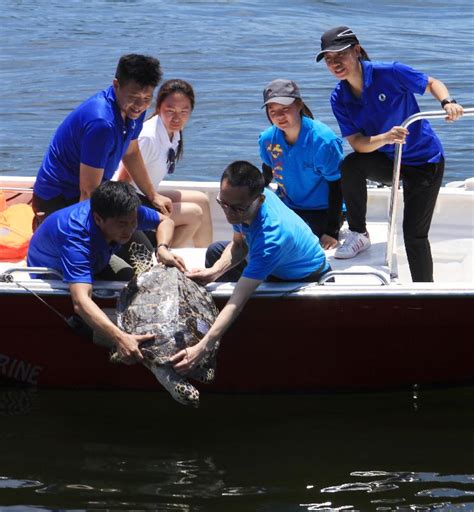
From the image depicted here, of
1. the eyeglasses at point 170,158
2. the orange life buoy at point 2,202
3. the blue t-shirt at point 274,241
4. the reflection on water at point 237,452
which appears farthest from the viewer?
the orange life buoy at point 2,202

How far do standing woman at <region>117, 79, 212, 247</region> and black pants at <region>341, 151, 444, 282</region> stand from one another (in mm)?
1017

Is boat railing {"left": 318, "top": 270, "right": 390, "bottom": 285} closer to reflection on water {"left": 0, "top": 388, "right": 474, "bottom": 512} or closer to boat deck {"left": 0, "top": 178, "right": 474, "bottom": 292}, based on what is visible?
boat deck {"left": 0, "top": 178, "right": 474, "bottom": 292}

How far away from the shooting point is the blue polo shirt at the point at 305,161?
6.44 meters

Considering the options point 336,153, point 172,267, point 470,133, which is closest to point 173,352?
point 172,267

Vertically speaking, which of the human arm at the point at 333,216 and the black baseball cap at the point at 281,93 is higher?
the black baseball cap at the point at 281,93

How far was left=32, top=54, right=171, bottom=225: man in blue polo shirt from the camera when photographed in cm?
588

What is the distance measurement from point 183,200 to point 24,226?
3.25 feet

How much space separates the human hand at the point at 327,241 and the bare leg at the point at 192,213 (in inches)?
32.3

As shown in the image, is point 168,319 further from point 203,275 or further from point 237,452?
point 237,452

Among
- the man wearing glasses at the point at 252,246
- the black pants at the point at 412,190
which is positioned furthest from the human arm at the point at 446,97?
the man wearing glasses at the point at 252,246

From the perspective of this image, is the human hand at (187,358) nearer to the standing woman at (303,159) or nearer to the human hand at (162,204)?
the human hand at (162,204)

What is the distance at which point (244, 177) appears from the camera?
5355mm

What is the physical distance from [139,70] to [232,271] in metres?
1.14

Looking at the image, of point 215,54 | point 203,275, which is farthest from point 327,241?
point 215,54
